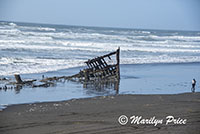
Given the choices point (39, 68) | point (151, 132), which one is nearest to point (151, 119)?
point (151, 132)

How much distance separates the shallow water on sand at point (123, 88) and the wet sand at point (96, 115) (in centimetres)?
200

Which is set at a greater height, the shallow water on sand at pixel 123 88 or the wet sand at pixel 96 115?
the wet sand at pixel 96 115

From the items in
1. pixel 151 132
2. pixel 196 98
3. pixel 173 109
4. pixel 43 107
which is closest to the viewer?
pixel 151 132

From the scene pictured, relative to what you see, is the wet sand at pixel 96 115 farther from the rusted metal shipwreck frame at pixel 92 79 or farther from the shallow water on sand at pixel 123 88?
the rusted metal shipwreck frame at pixel 92 79

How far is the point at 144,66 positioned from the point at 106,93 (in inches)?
497

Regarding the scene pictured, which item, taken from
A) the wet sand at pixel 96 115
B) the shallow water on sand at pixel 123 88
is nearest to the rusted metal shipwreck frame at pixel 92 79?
the shallow water on sand at pixel 123 88

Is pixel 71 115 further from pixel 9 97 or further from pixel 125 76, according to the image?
pixel 125 76

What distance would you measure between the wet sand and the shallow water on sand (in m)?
2.00

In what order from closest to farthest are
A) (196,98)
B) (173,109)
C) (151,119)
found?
1. (151,119)
2. (173,109)
3. (196,98)

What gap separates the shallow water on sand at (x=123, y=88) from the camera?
14531 mm

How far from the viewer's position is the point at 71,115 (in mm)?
10023

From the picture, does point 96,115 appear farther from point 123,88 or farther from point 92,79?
point 92,79

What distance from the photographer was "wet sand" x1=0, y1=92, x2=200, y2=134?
821cm

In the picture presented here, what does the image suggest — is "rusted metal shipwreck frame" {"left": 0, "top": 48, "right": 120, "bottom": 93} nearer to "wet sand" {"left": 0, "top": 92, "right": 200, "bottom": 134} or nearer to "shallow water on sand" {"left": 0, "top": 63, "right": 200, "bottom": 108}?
"shallow water on sand" {"left": 0, "top": 63, "right": 200, "bottom": 108}
